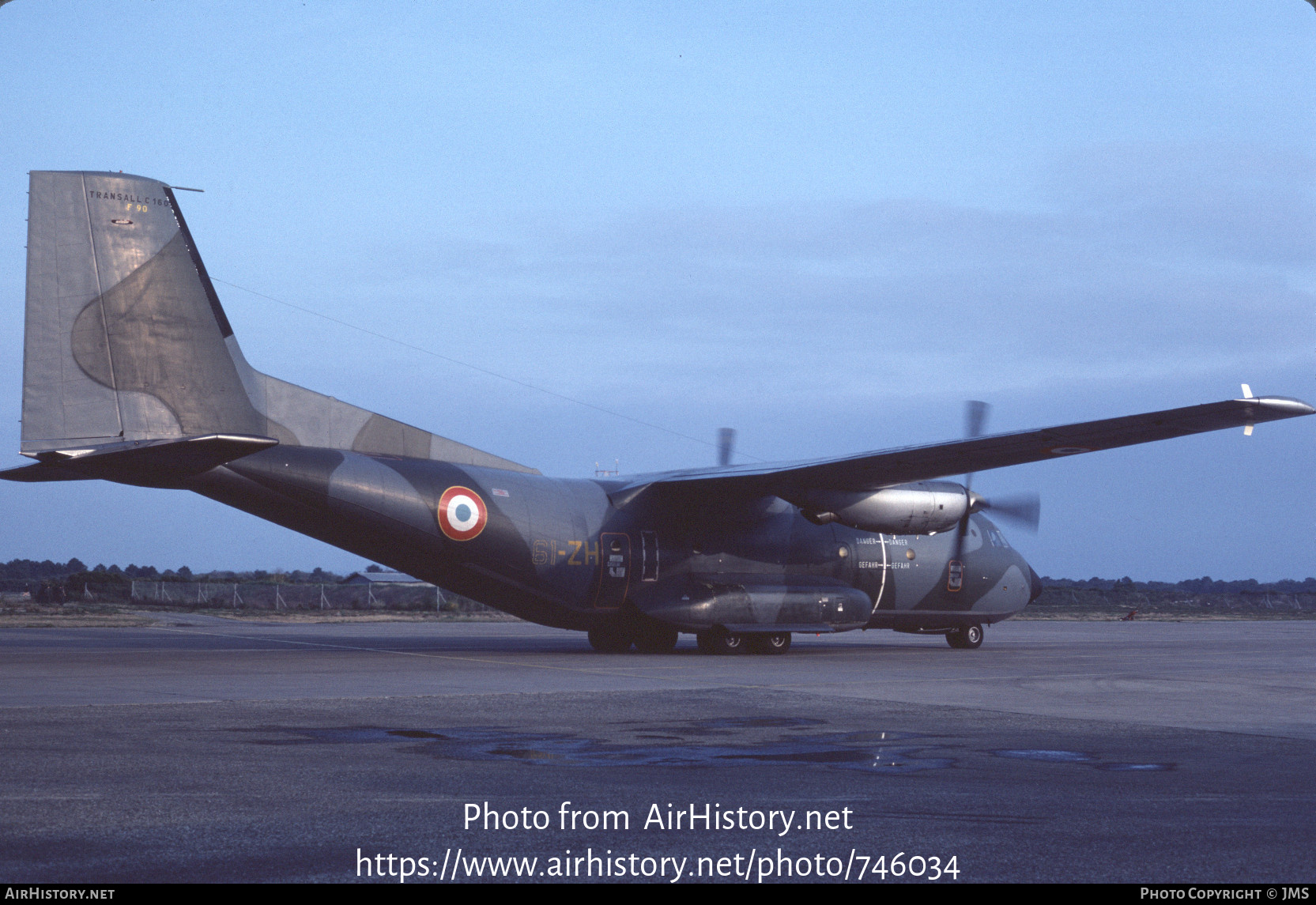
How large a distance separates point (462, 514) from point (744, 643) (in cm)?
722

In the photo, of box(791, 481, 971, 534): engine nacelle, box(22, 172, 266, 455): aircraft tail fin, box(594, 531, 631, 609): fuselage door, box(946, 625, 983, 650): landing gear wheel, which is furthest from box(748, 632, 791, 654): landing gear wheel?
box(22, 172, 266, 455): aircraft tail fin

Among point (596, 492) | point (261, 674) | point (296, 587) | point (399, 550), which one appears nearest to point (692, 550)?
point (596, 492)

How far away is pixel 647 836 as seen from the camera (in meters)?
6.28

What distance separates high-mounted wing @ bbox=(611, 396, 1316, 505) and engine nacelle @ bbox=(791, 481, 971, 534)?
0.23m

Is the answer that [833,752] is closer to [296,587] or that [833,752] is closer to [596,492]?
[596,492]

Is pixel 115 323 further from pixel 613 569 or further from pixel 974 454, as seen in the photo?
pixel 974 454

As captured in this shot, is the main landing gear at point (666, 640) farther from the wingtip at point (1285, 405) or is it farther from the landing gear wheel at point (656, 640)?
the wingtip at point (1285, 405)

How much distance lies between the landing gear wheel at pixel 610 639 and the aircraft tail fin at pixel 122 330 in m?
8.02

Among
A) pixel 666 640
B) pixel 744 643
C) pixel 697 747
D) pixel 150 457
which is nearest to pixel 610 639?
pixel 666 640

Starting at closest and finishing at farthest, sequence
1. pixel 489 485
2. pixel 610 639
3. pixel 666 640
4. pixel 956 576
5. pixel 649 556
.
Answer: pixel 489 485 → pixel 649 556 → pixel 610 639 → pixel 666 640 → pixel 956 576

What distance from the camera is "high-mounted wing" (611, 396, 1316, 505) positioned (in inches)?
763

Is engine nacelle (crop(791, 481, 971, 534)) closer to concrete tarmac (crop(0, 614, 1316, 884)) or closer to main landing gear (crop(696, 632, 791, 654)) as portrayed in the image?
main landing gear (crop(696, 632, 791, 654))

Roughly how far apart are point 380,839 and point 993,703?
377 inches

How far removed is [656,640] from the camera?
24281mm
